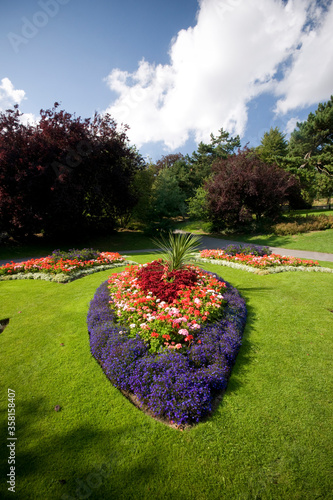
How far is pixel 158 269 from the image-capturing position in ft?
21.6

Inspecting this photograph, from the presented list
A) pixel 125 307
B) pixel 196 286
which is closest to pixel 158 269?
pixel 196 286

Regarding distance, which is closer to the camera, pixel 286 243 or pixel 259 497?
pixel 259 497

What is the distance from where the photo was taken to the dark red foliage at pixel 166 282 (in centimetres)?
500

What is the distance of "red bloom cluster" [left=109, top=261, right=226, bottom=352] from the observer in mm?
3704

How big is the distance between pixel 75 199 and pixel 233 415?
12930mm

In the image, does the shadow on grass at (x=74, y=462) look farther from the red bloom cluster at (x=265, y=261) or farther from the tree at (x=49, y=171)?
the tree at (x=49, y=171)

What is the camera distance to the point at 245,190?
17.0 m

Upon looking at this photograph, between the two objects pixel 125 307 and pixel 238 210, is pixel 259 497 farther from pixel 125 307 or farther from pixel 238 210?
pixel 238 210

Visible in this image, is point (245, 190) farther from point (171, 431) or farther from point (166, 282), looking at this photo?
point (171, 431)

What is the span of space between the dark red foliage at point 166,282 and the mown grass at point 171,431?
1.71 metres

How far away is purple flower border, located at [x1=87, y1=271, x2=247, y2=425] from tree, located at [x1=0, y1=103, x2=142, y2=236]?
419 inches

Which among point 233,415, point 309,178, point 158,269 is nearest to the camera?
point 233,415

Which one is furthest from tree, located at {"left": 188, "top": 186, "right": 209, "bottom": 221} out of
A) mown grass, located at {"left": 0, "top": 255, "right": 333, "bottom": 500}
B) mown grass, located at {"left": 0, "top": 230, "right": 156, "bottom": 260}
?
mown grass, located at {"left": 0, "top": 255, "right": 333, "bottom": 500}

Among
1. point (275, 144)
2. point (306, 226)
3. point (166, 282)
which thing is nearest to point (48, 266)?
point (166, 282)
